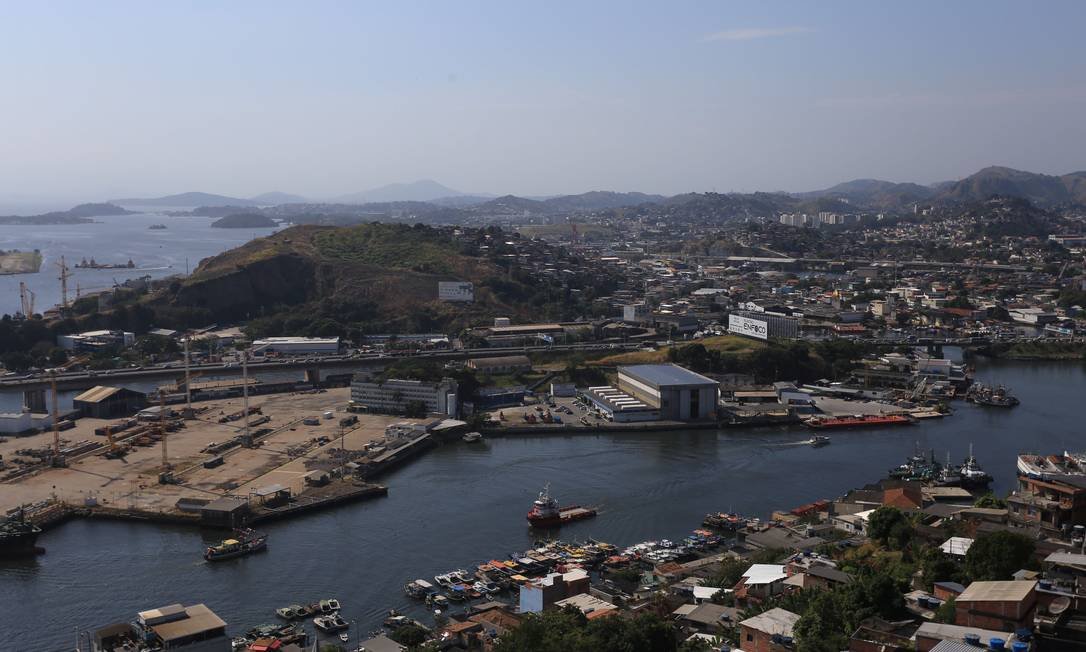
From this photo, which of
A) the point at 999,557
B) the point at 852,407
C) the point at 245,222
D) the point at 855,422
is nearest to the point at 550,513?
the point at 999,557

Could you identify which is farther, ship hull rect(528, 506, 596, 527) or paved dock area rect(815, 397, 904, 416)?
paved dock area rect(815, 397, 904, 416)

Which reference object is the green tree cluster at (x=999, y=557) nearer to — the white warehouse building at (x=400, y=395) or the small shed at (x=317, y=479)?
the small shed at (x=317, y=479)

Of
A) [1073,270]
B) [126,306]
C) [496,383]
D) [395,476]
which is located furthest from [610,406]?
[1073,270]

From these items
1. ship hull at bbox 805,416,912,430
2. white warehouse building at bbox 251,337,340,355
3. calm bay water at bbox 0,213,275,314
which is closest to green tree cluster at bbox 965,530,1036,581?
ship hull at bbox 805,416,912,430

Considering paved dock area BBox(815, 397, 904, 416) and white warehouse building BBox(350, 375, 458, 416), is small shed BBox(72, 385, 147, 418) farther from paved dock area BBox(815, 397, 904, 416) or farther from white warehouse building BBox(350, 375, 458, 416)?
paved dock area BBox(815, 397, 904, 416)

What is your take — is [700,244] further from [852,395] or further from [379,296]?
[852,395]

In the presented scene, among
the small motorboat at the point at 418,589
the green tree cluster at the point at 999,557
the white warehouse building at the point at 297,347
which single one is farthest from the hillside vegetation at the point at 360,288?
the green tree cluster at the point at 999,557
